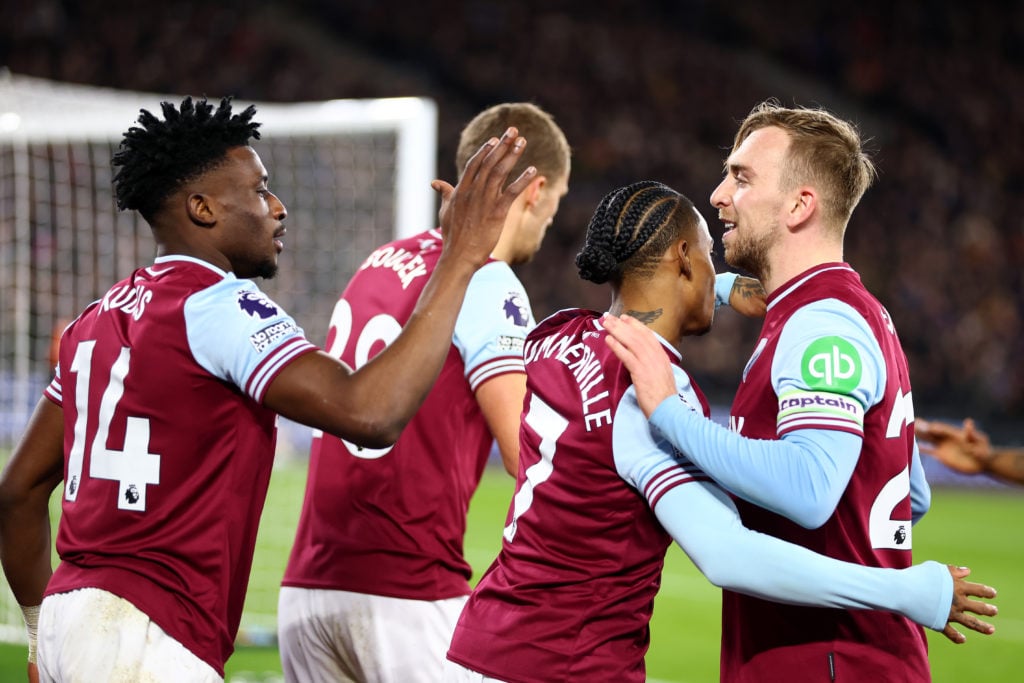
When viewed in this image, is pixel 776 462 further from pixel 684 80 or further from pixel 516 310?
pixel 684 80

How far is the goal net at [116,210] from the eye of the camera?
24.5 feet

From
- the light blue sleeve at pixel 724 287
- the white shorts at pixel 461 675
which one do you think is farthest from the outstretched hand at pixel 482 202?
the light blue sleeve at pixel 724 287

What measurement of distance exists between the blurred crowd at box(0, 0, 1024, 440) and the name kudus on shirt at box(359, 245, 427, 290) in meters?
15.5

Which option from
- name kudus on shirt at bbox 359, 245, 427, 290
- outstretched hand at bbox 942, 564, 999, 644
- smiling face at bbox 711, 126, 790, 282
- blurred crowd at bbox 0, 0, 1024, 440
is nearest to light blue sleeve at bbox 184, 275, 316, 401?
Answer: name kudus on shirt at bbox 359, 245, 427, 290

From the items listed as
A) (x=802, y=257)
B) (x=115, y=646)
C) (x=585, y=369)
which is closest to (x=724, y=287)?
(x=802, y=257)

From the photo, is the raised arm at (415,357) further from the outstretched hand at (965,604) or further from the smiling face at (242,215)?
the outstretched hand at (965,604)

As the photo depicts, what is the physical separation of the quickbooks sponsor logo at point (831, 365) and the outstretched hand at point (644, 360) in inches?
11.5

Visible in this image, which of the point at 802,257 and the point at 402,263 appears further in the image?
the point at 402,263

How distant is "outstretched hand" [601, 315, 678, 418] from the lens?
8.58 ft

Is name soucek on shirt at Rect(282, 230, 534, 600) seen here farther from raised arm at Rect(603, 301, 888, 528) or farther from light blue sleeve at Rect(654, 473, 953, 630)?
light blue sleeve at Rect(654, 473, 953, 630)

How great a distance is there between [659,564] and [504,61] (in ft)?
75.2

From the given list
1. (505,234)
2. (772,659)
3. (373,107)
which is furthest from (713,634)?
(772,659)

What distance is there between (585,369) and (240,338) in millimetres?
788

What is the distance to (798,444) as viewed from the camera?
99.4 inches
